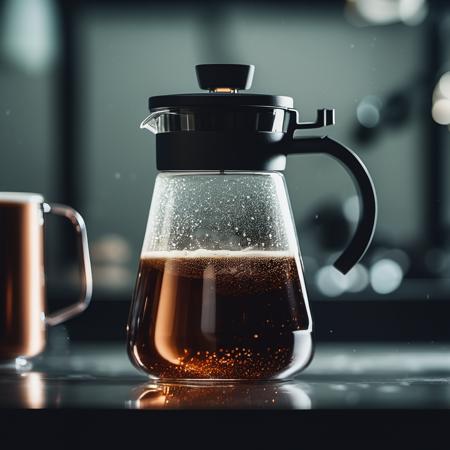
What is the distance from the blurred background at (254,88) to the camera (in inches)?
120

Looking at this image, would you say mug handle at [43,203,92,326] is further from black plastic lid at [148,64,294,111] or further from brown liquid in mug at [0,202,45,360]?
black plastic lid at [148,64,294,111]

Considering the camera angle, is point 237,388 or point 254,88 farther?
point 254,88

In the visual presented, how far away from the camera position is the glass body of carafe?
2.35 feet

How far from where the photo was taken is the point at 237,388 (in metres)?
0.72

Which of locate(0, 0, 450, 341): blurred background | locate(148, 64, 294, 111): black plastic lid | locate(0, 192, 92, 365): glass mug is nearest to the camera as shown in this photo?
locate(148, 64, 294, 111): black plastic lid

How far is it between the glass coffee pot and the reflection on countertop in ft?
0.08

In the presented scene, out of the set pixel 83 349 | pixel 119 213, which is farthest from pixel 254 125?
pixel 119 213

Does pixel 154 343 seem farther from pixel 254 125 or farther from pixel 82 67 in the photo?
pixel 82 67

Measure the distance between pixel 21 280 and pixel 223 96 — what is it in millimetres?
293

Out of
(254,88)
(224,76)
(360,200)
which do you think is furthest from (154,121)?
(254,88)

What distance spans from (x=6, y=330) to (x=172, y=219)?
226 mm

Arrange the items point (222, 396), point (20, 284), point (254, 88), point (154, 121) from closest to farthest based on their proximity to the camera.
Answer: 1. point (222, 396)
2. point (154, 121)
3. point (20, 284)
4. point (254, 88)

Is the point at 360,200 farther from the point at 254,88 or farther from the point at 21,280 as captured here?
the point at 254,88

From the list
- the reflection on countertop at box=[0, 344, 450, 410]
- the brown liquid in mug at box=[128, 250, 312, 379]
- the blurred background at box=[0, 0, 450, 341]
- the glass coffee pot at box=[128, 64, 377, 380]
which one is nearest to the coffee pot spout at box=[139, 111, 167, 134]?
the glass coffee pot at box=[128, 64, 377, 380]
